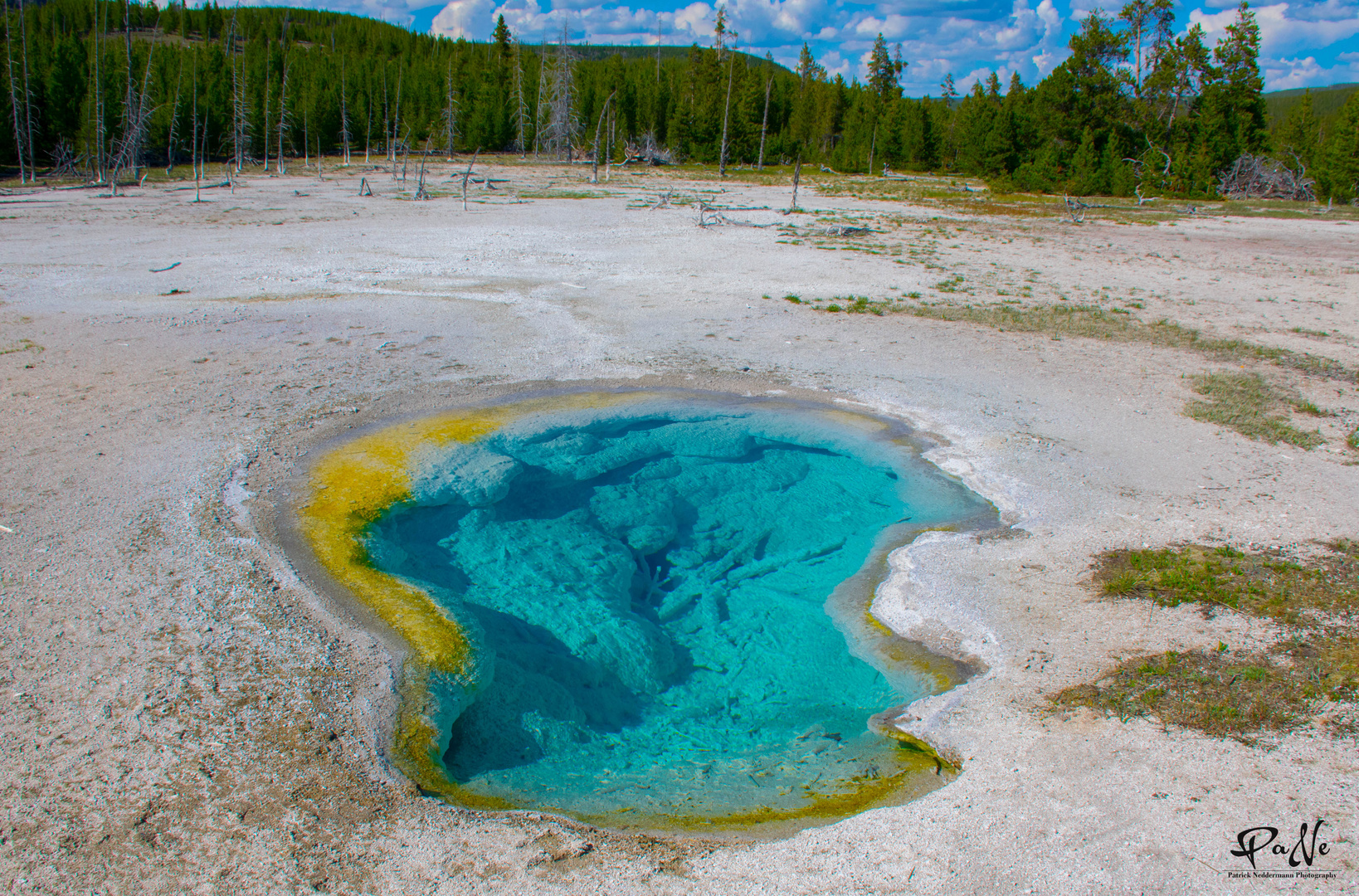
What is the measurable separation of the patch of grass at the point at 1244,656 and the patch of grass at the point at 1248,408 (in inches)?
94.1

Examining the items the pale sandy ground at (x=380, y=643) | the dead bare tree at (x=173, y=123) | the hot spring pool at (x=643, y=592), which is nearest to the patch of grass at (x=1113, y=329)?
the pale sandy ground at (x=380, y=643)

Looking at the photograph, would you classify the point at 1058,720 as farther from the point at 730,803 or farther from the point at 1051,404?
the point at 1051,404

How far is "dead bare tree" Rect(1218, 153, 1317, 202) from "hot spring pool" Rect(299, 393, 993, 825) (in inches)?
1355

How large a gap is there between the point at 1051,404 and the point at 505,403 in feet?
18.3

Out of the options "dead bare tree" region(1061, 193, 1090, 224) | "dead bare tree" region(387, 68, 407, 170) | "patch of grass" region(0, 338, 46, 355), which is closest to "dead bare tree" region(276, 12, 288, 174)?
"dead bare tree" region(387, 68, 407, 170)

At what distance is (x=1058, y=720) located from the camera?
411 cm

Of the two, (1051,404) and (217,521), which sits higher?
(1051,404)

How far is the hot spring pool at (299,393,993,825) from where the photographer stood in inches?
159

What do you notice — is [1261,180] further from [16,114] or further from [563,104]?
[16,114]

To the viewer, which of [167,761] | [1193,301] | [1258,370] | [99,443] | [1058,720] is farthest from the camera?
[1193,301]

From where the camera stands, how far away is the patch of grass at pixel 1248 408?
7.77 metres

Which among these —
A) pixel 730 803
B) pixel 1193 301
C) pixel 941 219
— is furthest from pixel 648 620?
pixel 941 219
